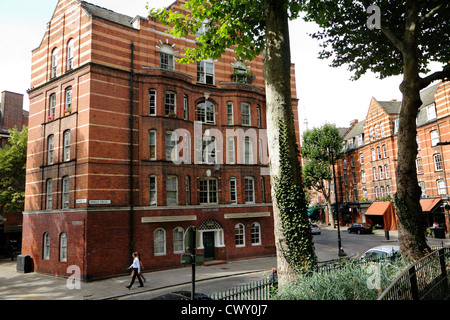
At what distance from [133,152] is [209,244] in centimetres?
852

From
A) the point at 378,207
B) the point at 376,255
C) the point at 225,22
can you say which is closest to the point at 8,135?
the point at 225,22

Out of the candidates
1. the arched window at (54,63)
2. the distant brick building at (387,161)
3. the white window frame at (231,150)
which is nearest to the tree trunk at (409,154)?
the white window frame at (231,150)

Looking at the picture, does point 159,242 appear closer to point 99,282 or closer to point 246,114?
point 99,282

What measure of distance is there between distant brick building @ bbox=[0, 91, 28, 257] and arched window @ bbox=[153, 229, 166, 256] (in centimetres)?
1712

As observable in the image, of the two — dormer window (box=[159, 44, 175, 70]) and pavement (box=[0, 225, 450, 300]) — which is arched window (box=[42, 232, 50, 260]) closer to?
pavement (box=[0, 225, 450, 300])

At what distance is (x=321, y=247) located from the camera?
29844 mm

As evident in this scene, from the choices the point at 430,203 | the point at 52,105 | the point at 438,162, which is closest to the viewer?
the point at 52,105

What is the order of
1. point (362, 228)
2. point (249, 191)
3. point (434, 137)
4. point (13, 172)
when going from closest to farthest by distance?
point (249, 191)
point (13, 172)
point (434, 137)
point (362, 228)

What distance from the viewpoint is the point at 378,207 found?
Answer: 42.2 m

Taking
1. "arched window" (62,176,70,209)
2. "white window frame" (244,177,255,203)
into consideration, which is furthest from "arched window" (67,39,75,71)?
"white window frame" (244,177,255,203)

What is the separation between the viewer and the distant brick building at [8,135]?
32.1 metres

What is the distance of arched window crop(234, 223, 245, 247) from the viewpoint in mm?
24203
